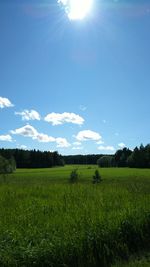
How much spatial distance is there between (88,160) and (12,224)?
188m

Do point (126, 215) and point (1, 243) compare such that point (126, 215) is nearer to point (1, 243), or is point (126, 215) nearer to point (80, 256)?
point (80, 256)

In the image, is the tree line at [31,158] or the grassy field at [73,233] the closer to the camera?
the grassy field at [73,233]

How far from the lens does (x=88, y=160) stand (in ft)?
647

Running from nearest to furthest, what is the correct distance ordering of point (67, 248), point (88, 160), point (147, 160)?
point (67, 248)
point (147, 160)
point (88, 160)

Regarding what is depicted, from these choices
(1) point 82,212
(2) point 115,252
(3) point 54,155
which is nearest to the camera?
(2) point 115,252

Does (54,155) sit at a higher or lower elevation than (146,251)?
higher

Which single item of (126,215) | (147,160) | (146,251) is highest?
(147,160)

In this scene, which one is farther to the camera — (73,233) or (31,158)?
(31,158)

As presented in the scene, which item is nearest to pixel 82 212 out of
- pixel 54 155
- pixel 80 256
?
pixel 80 256

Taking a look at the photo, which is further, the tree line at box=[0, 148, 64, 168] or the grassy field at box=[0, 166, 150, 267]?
the tree line at box=[0, 148, 64, 168]

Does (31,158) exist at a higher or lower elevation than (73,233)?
higher

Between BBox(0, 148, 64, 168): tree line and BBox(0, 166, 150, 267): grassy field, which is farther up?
BBox(0, 148, 64, 168): tree line

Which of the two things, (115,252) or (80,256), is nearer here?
(80,256)

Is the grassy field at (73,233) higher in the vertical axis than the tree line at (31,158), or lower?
lower
